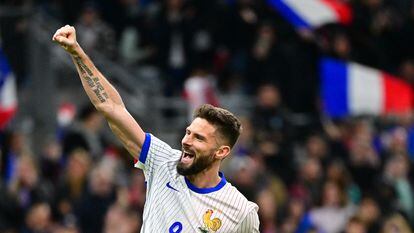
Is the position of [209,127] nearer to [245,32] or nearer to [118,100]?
[118,100]

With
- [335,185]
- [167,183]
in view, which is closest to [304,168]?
[335,185]

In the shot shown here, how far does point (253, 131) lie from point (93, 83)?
8.38 meters

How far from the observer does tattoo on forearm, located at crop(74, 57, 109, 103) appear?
8.13 m

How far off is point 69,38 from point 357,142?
9133 mm

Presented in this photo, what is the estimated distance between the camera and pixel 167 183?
8188 mm

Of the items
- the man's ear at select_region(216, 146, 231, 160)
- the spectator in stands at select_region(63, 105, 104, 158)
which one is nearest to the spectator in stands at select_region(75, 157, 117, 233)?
the spectator in stands at select_region(63, 105, 104, 158)

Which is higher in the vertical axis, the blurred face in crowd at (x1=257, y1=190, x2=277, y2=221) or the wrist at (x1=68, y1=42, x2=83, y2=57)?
the wrist at (x1=68, y1=42, x2=83, y2=57)

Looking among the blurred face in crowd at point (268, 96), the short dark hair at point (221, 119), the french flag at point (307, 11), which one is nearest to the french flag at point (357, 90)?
the french flag at point (307, 11)

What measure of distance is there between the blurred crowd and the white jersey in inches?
195

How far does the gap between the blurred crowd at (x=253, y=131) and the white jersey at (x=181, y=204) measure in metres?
4.96

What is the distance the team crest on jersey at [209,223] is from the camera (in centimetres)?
805

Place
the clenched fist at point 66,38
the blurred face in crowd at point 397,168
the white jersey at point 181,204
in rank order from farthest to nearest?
the blurred face in crowd at point 397,168
the white jersey at point 181,204
the clenched fist at point 66,38

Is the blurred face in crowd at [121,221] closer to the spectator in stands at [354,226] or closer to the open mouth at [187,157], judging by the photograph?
the spectator in stands at [354,226]

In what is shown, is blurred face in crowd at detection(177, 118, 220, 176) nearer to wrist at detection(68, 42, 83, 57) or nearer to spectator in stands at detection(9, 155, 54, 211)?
wrist at detection(68, 42, 83, 57)
